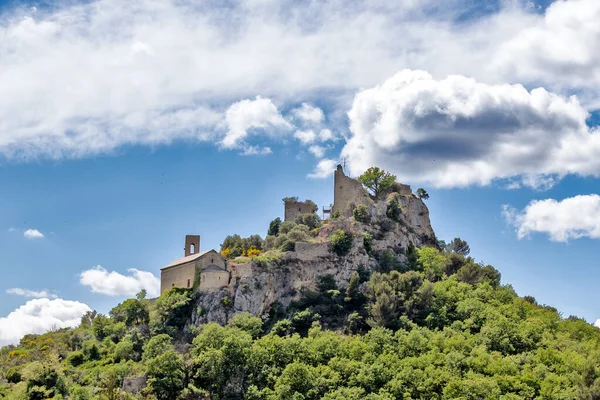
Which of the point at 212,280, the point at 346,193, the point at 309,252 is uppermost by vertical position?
the point at 346,193

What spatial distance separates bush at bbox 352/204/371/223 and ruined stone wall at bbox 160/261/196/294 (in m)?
18.9

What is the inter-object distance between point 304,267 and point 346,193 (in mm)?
16254

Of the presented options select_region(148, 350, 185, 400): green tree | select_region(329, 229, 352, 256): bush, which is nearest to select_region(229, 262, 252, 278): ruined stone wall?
select_region(329, 229, 352, 256): bush

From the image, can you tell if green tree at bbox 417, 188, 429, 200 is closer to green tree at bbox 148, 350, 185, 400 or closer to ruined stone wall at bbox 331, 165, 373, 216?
ruined stone wall at bbox 331, 165, 373, 216

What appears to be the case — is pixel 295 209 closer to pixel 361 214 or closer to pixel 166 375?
pixel 361 214

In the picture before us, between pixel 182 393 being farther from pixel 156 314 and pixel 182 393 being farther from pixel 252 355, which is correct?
pixel 156 314

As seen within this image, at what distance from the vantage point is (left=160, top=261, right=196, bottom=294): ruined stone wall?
75.9 m

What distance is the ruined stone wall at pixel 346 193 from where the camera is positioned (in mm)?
86562

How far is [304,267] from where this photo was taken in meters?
76.2

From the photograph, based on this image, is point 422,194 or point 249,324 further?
point 422,194

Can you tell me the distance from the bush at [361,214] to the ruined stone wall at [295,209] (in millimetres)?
13232

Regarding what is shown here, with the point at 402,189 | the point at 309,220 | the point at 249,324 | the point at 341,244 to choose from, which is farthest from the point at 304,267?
A: the point at 402,189

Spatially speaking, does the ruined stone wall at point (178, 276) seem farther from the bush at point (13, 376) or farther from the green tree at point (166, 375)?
the bush at point (13, 376)

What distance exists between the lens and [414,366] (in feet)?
206
